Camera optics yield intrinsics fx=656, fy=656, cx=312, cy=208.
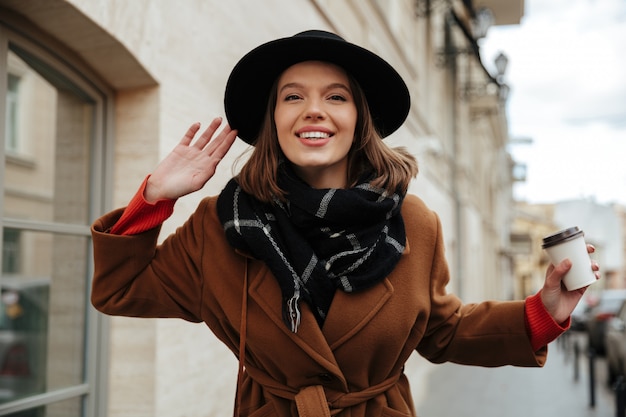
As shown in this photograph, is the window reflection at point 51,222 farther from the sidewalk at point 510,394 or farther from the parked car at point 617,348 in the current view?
the parked car at point 617,348

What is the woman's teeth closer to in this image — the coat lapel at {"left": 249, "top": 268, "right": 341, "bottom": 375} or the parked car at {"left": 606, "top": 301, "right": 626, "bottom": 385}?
the coat lapel at {"left": 249, "top": 268, "right": 341, "bottom": 375}

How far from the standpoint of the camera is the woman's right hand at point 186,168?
6.16 ft

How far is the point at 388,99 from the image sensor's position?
7.27 ft

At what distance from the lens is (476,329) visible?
6.74 feet

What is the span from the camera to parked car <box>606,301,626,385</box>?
9307mm

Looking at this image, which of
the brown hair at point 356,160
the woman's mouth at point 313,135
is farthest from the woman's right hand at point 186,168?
the woman's mouth at point 313,135

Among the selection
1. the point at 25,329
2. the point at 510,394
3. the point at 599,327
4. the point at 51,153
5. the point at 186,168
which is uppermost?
the point at 51,153

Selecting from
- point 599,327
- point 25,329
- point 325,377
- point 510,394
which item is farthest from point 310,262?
point 599,327

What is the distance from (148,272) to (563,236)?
1.24m

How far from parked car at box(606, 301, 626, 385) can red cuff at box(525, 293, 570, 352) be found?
810 centimetres

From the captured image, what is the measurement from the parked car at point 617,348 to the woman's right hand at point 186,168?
8.75 metres

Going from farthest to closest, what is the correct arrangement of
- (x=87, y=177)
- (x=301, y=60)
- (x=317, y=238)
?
1. (x=87, y=177)
2. (x=301, y=60)
3. (x=317, y=238)

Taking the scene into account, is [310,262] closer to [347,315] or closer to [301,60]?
[347,315]

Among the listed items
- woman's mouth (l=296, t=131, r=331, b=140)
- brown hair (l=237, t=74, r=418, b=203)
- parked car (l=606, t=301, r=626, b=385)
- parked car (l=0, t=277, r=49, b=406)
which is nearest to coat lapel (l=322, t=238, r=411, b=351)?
brown hair (l=237, t=74, r=418, b=203)
